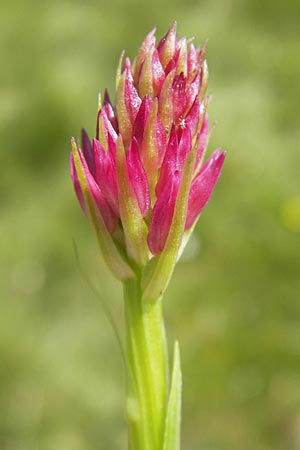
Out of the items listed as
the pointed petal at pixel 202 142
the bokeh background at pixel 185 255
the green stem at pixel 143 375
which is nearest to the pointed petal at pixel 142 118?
the pointed petal at pixel 202 142

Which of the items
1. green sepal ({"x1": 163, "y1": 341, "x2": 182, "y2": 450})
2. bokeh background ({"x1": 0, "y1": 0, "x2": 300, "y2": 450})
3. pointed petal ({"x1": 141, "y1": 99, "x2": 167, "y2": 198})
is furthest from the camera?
bokeh background ({"x1": 0, "y1": 0, "x2": 300, "y2": 450})

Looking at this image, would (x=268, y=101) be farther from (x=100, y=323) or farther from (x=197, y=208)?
(x=197, y=208)

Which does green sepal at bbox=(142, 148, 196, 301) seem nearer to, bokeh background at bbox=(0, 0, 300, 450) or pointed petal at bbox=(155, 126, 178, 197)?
pointed petal at bbox=(155, 126, 178, 197)

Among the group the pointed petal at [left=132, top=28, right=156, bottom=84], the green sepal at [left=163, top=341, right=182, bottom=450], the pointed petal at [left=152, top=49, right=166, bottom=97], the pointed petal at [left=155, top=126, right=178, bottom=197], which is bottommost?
the green sepal at [left=163, top=341, right=182, bottom=450]

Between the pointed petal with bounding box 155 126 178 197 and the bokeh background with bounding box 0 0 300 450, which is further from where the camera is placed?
the bokeh background with bounding box 0 0 300 450

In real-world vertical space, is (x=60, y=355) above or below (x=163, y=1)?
below

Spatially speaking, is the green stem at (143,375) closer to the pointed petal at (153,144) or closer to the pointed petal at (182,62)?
the pointed petal at (153,144)

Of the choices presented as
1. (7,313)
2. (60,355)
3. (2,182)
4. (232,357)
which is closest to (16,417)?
(60,355)

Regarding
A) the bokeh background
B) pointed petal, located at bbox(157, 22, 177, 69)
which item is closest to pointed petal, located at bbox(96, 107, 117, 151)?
pointed petal, located at bbox(157, 22, 177, 69)
